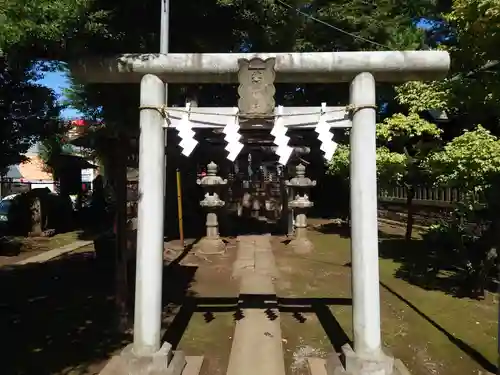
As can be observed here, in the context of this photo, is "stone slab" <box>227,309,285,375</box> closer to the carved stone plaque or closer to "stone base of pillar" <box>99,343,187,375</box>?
"stone base of pillar" <box>99,343,187,375</box>

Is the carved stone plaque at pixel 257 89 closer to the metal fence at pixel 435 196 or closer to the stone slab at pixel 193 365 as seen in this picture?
the stone slab at pixel 193 365

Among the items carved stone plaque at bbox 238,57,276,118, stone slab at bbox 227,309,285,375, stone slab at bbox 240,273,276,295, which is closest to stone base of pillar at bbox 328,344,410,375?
stone slab at bbox 227,309,285,375

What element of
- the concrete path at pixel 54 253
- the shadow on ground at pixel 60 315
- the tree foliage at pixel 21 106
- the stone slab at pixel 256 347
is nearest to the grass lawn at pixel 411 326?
the stone slab at pixel 256 347

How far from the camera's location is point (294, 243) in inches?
566

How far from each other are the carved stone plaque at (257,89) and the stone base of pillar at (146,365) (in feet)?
8.81

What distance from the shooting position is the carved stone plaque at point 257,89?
197 inches

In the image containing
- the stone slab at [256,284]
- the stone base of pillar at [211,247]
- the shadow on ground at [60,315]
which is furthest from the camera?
the stone base of pillar at [211,247]

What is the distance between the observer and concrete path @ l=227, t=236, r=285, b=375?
5438 mm

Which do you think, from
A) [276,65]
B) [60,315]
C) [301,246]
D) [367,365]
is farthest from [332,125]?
[301,246]

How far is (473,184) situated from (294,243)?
7.34 meters

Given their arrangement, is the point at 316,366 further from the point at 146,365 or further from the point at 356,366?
the point at 146,365

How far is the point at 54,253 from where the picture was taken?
13414 millimetres

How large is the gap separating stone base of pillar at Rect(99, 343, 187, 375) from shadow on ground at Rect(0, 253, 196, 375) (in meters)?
0.44

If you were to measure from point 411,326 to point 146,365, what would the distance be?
4116 mm
